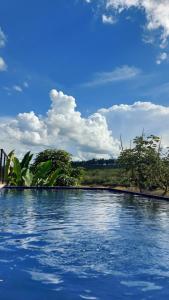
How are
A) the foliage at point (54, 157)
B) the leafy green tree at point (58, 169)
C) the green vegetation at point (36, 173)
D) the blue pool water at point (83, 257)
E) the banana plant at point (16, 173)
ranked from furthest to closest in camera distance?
the foliage at point (54, 157), the leafy green tree at point (58, 169), the green vegetation at point (36, 173), the banana plant at point (16, 173), the blue pool water at point (83, 257)

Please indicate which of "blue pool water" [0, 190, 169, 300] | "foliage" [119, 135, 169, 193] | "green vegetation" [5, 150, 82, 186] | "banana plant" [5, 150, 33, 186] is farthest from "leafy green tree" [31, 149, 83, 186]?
"blue pool water" [0, 190, 169, 300]

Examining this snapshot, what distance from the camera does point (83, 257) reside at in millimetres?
7129

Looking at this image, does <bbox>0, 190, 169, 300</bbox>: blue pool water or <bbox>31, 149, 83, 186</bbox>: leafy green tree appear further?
<bbox>31, 149, 83, 186</bbox>: leafy green tree

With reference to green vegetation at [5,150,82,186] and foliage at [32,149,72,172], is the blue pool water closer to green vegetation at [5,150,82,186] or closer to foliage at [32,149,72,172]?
green vegetation at [5,150,82,186]

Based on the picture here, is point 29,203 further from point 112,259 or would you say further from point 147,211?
point 112,259

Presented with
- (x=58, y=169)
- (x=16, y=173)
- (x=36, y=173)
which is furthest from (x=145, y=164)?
(x=16, y=173)

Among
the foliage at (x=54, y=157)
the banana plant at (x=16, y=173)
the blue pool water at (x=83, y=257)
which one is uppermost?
the foliage at (x=54, y=157)

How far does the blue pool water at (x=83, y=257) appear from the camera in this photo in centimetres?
530

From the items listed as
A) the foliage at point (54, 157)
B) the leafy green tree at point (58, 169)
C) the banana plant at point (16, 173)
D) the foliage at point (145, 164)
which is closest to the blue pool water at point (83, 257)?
the foliage at point (145, 164)

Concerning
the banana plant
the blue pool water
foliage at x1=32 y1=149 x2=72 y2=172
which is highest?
foliage at x1=32 y1=149 x2=72 y2=172

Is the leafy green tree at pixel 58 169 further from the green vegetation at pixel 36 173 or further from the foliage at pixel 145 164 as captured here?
the foliage at pixel 145 164

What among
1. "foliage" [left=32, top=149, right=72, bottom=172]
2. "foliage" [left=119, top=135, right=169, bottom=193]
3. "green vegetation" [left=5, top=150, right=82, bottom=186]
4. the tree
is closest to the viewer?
"foliage" [left=119, top=135, right=169, bottom=193]

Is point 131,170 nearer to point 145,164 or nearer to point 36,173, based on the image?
point 145,164

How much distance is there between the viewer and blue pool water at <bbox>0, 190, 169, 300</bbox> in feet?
17.4
